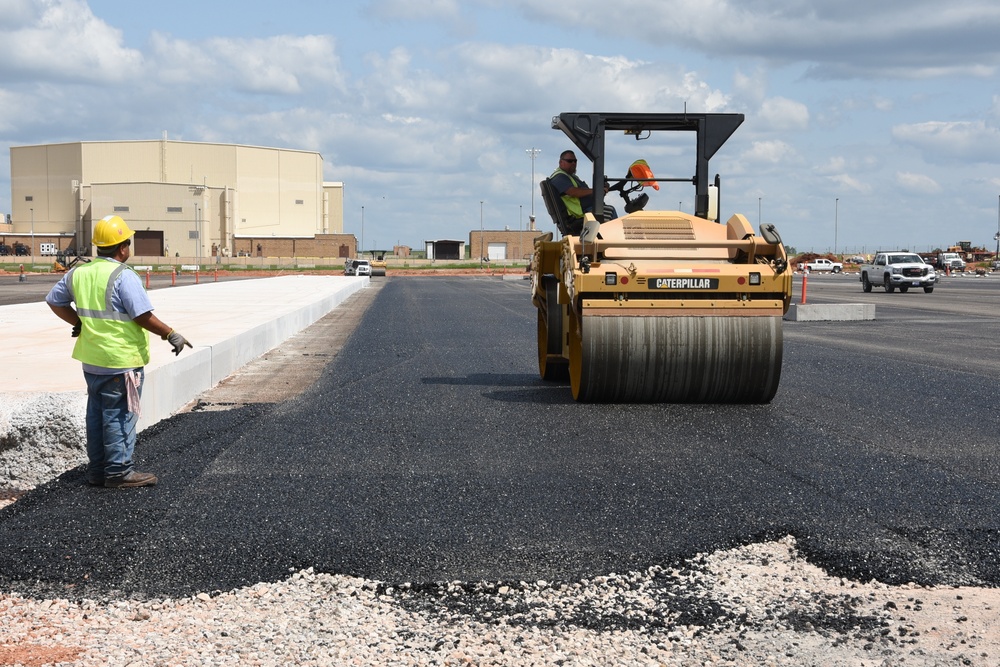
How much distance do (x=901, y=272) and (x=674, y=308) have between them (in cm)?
3949

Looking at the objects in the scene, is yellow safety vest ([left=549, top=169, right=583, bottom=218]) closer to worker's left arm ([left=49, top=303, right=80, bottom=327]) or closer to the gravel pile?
worker's left arm ([left=49, top=303, right=80, bottom=327])

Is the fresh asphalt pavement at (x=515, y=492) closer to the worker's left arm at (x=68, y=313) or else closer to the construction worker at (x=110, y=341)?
the construction worker at (x=110, y=341)

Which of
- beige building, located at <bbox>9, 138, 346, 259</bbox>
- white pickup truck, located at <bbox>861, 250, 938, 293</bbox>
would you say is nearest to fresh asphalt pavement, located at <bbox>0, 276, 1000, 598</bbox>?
white pickup truck, located at <bbox>861, 250, 938, 293</bbox>

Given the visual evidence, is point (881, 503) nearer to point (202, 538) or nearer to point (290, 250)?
point (202, 538)

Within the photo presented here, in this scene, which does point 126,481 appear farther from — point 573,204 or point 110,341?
point 573,204

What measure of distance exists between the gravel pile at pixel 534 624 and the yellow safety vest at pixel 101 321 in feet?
7.23

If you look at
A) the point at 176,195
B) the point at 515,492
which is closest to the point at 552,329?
the point at 515,492

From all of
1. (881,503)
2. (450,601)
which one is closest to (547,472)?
(881,503)

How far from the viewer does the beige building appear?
113 meters

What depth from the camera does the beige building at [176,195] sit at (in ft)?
370

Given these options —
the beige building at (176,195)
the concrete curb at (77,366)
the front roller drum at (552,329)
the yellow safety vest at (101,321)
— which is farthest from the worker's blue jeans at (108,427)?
the beige building at (176,195)

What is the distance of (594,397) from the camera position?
33.6 feet

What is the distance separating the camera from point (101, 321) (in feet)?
22.4

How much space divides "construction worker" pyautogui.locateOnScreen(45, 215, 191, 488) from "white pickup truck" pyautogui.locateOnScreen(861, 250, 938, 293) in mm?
43381
